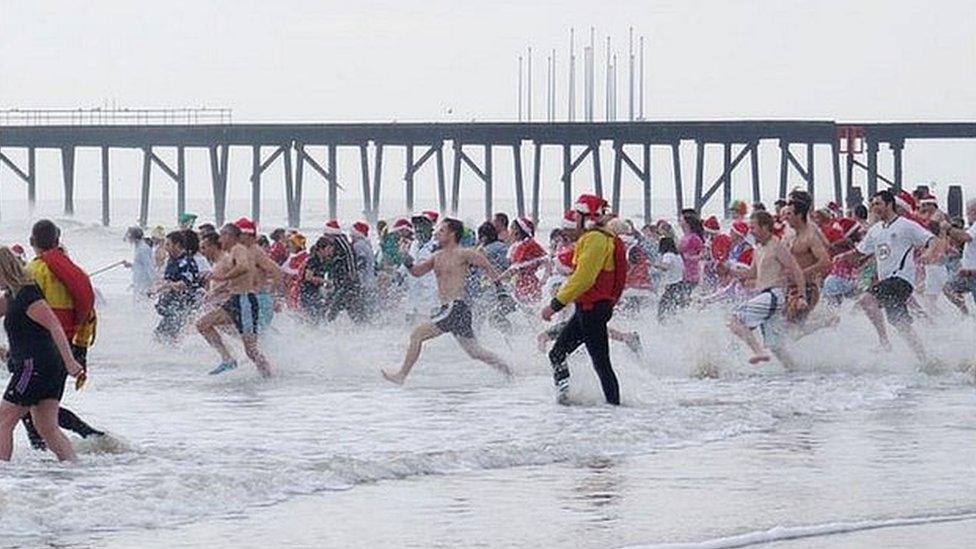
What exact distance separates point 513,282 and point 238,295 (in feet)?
13.9

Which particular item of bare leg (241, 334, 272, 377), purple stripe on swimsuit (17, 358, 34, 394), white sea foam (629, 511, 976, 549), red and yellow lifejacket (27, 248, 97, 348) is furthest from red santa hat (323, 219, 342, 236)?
white sea foam (629, 511, 976, 549)

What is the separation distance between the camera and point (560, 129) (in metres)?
66.8

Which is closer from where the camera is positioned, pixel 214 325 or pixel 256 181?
pixel 214 325

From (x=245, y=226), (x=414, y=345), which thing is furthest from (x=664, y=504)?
(x=245, y=226)

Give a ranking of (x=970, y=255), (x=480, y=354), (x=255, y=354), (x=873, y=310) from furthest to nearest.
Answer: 1. (x=970, y=255)
2. (x=255, y=354)
3. (x=873, y=310)
4. (x=480, y=354)

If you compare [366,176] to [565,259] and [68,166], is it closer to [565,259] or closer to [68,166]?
[68,166]

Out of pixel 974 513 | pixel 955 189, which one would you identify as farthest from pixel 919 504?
pixel 955 189

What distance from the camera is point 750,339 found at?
57.6 feet

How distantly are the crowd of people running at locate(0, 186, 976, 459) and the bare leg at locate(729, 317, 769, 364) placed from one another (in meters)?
0.02

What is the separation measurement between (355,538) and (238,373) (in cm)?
978

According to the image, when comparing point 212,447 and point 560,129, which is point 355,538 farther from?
point 560,129

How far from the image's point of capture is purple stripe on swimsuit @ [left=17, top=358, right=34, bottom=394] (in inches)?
450

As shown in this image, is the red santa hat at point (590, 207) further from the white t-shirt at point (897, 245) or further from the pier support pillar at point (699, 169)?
the pier support pillar at point (699, 169)

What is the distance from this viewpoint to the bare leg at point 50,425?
1151cm
